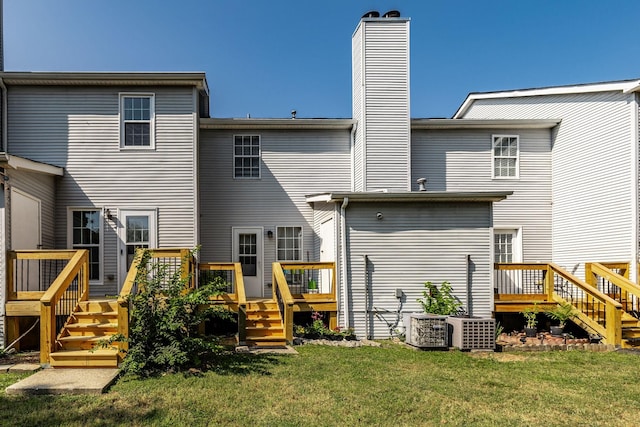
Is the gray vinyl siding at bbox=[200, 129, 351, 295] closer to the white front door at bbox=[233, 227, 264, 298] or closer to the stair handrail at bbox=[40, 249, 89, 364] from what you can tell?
the white front door at bbox=[233, 227, 264, 298]

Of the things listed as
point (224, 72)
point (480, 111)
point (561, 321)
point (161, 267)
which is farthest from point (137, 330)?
point (480, 111)

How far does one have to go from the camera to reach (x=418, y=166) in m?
12.9

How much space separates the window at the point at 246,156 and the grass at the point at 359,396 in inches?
239

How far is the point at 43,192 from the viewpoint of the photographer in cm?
988

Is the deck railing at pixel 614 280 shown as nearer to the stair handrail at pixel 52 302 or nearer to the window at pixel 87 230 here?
the stair handrail at pixel 52 302

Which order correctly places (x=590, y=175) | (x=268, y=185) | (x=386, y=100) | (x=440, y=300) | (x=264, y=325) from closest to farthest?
(x=264, y=325) → (x=440, y=300) → (x=590, y=175) → (x=386, y=100) → (x=268, y=185)

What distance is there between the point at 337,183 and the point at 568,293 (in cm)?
656

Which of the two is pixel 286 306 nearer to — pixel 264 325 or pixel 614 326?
pixel 264 325

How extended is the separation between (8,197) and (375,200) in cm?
722

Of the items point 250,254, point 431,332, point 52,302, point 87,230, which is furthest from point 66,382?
point 250,254

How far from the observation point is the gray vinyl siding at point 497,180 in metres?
13.0

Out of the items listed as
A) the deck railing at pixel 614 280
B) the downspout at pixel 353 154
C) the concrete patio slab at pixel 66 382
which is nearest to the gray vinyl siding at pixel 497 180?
the downspout at pixel 353 154

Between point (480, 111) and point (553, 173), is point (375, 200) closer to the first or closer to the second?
point (553, 173)

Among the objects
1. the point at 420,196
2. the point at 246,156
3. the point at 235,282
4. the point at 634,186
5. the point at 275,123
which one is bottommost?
the point at 235,282
